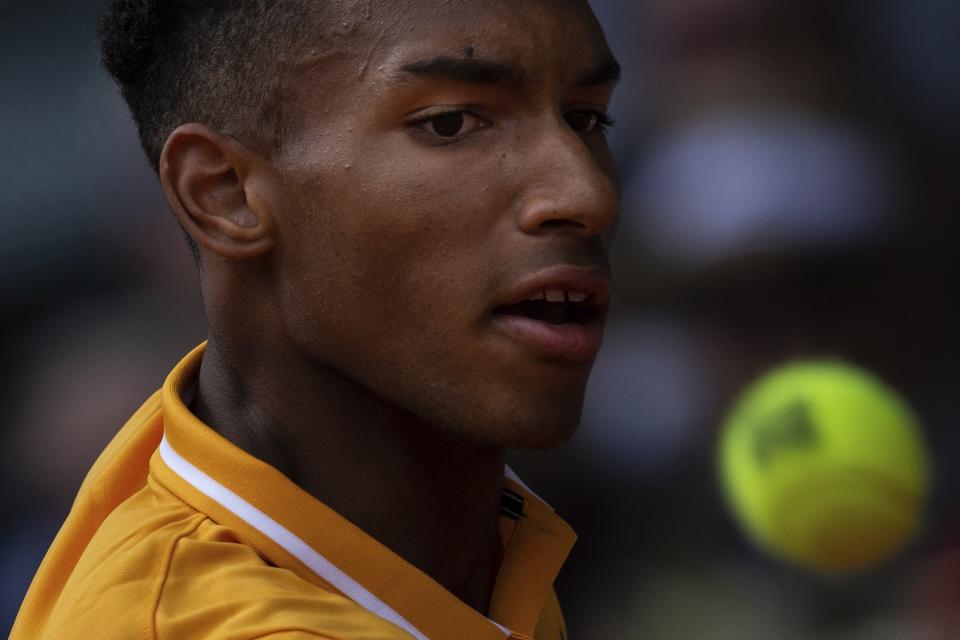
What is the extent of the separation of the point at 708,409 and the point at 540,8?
286 cm

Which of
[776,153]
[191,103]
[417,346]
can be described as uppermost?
[191,103]

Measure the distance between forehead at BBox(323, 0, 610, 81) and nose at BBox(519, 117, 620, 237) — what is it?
0.12 metres

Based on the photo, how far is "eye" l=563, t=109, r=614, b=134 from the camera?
2.15m

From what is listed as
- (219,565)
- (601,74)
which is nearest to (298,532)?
(219,565)

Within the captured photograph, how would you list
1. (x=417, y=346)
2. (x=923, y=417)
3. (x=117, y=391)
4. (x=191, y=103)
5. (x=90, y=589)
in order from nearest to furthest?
1. (x=90, y=589)
2. (x=417, y=346)
3. (x=191, y=103)
4. (x=923, y=417)
5. (x=117, y=391)

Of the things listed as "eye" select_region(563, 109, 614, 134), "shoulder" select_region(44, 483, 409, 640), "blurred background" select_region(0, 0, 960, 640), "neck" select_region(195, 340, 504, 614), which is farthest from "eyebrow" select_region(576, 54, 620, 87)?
"blurred background" select_region(0, 0, 960, 640)

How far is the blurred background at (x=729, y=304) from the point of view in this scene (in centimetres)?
462

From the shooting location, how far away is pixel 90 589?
69.9 inches

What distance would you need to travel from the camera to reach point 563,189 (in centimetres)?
196

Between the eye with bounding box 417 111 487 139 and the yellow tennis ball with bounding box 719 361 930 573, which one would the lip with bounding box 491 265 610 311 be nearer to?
the eye with bounding box 417 111 487 139

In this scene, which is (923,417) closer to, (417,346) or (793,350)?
(793,350)

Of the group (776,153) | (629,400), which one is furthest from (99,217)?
(776,153)

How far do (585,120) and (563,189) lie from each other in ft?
0.85

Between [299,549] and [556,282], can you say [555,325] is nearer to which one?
[556,282]
